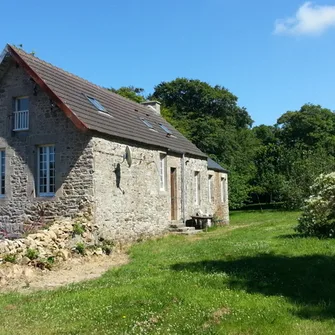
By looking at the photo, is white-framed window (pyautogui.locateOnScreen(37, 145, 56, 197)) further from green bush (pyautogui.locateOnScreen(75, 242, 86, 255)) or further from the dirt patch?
the dirt patch

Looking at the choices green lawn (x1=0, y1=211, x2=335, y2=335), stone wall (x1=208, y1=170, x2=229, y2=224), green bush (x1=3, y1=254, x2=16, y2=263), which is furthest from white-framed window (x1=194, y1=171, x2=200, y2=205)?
green bush (x1=3, y1=254, x2=16, y2=263)

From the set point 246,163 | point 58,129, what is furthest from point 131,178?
point 246,163

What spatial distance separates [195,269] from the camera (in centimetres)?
974

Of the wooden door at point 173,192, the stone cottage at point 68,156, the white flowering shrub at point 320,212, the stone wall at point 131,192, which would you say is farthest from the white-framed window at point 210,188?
the white flowering shrub at point 320,212

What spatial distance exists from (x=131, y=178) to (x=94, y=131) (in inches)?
121

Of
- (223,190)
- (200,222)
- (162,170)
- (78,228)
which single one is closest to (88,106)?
(162,170)

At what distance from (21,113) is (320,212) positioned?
37.9ft

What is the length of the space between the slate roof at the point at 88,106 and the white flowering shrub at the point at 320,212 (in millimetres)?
7238

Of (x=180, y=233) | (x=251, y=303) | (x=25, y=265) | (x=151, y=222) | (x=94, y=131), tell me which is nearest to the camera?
(x=251, y=303)

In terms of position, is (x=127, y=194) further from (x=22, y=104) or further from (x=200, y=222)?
(x=200, y=222)

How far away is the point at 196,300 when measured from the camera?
282 inches

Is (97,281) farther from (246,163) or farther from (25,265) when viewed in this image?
(246,163)

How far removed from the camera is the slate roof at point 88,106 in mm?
15156

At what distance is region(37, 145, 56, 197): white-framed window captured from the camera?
50.9ft
